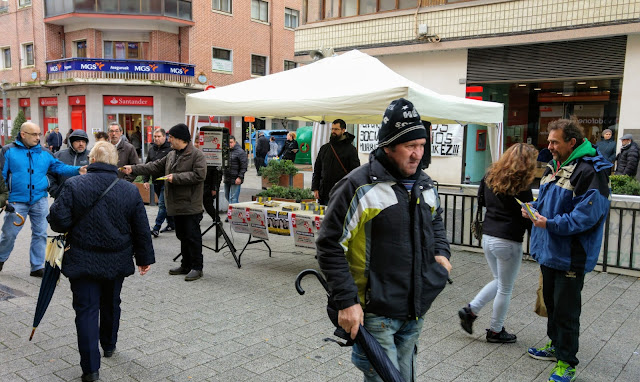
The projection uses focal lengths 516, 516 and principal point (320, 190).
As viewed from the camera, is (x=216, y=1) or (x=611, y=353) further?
(x=216, y=1)

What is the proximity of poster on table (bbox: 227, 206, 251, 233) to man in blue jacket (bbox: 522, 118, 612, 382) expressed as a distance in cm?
411

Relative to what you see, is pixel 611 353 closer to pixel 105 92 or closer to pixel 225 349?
pixel 225 349

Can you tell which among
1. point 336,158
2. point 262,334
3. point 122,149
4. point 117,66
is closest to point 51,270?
point 262,334

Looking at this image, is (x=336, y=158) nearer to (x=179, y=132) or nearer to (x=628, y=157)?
(x=179, y=132)

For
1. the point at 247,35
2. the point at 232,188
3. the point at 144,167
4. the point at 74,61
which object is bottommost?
the point at 232,188

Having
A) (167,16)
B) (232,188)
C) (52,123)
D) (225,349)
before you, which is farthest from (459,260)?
(52,123)

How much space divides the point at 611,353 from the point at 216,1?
30805 mm

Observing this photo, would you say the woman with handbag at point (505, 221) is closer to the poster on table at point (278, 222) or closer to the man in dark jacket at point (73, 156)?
the poster on table at point (278, 222)

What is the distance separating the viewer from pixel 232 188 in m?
10.7

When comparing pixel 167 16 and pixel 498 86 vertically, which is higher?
pixel 167 16

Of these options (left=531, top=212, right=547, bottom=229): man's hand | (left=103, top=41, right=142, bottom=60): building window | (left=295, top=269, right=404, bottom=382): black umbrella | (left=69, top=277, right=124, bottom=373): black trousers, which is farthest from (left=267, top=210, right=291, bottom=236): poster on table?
(left=103, top=41, right=142, bottom=60): building window

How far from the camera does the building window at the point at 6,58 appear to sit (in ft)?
108

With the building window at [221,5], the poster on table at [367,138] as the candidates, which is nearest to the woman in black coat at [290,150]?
the poster on table at [367,138]

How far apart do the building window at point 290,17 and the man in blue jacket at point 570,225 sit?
110 feet
